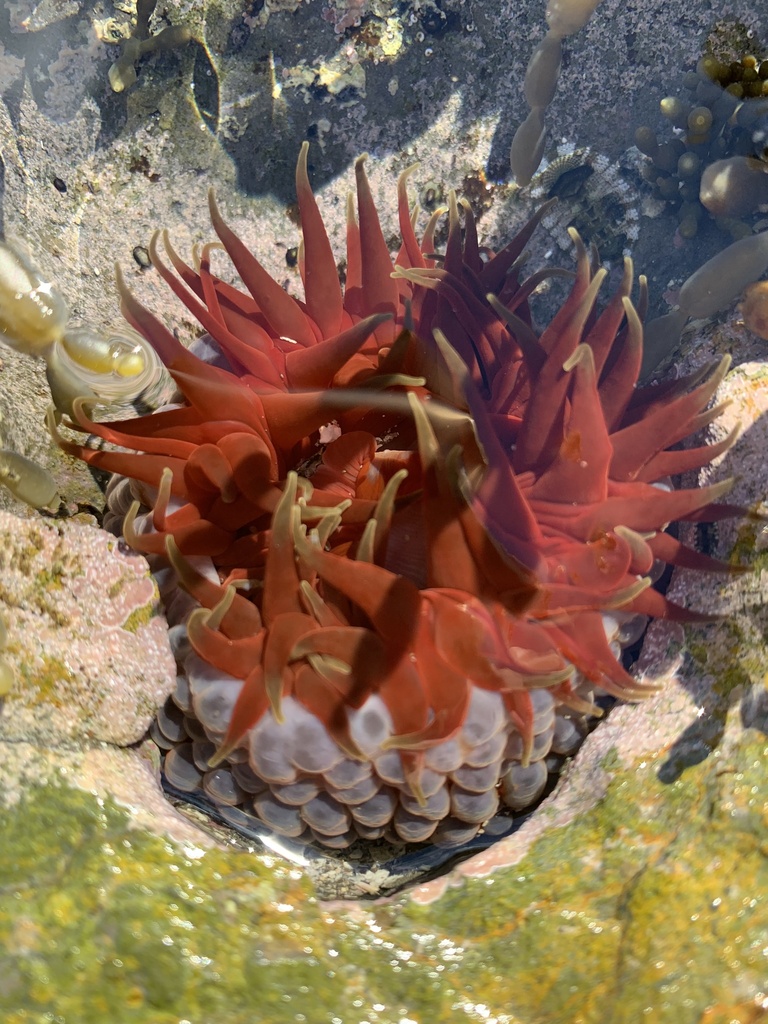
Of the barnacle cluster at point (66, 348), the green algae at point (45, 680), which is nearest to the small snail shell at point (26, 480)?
the barnacle cluster at point (66, 348)

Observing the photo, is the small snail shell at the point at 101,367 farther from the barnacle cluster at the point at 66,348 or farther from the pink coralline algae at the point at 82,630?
the pink coralline algae at the point at 82,630

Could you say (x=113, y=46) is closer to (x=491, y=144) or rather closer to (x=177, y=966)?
(x=491, y=144)

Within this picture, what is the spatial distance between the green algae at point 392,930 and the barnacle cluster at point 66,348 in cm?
112

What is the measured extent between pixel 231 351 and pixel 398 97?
1.43 metres

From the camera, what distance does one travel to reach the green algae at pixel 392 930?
4.00 feet

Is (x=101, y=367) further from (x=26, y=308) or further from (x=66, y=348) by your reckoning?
(x=26, y=308)

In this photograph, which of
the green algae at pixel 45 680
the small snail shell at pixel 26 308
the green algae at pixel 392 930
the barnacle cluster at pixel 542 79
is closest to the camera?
the green algae at pixel 392 930

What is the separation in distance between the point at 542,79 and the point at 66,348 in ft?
6.51

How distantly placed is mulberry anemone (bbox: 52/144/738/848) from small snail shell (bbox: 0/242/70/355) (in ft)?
0.74

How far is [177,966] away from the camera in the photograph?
1.24 meters

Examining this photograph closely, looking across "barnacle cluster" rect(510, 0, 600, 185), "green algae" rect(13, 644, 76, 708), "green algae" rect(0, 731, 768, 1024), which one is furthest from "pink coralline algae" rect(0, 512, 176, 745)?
"barnacle cluster" rect(510, 0, 600, 185)

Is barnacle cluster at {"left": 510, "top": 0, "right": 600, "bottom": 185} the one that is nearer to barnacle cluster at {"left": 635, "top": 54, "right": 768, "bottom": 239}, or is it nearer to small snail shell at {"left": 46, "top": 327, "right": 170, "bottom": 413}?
barnacle cluster at {"left": 635, "top": 54, "right": 768, "bottom": 239}

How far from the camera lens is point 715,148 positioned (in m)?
2.98

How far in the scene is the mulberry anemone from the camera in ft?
5.35
